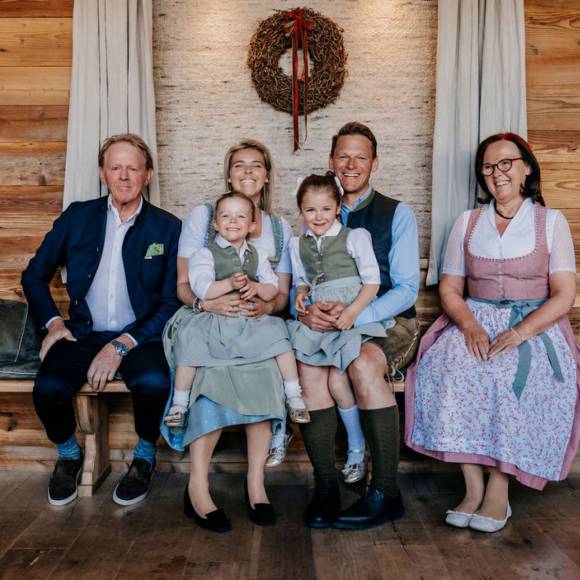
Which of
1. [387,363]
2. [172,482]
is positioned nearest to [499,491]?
[387,363]

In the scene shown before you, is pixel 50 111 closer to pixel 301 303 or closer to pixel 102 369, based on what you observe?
pixel 102 369

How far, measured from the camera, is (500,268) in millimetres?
2633

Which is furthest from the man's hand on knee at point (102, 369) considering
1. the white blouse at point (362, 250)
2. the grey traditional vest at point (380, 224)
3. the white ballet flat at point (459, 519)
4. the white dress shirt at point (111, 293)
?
the white ballet flat at point (459, 519)

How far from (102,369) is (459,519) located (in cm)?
149

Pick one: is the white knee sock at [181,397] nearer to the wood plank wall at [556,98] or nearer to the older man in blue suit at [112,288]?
the older man in blue suit at [112,288]

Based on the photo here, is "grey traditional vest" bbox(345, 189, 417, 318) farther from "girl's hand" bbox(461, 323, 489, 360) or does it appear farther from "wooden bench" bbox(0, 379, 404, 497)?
"wooden bench" bbox(0, 379, 404, 497)

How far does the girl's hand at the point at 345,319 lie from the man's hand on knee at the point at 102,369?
36.3 inches

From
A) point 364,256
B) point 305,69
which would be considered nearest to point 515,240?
point 364,256

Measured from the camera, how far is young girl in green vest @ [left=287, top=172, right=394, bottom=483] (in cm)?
243

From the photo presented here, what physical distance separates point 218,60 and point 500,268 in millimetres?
1886

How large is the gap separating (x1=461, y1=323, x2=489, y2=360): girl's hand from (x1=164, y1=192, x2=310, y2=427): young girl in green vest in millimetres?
706

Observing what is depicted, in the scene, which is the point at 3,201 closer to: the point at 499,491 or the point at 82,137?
the point at 82,137

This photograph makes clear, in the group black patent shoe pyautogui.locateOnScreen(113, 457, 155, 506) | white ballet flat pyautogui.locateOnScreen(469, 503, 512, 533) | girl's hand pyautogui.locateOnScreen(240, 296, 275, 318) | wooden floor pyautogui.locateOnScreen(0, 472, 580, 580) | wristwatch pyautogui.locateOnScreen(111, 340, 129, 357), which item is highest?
girl's hand pyautogui.locateOnScreen(240, 296, 275, 318)

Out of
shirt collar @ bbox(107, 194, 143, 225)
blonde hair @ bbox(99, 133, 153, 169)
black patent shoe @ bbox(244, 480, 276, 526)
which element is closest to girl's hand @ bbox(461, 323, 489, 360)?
black patent shoe @ bbox(244, 480, 276, 526)
